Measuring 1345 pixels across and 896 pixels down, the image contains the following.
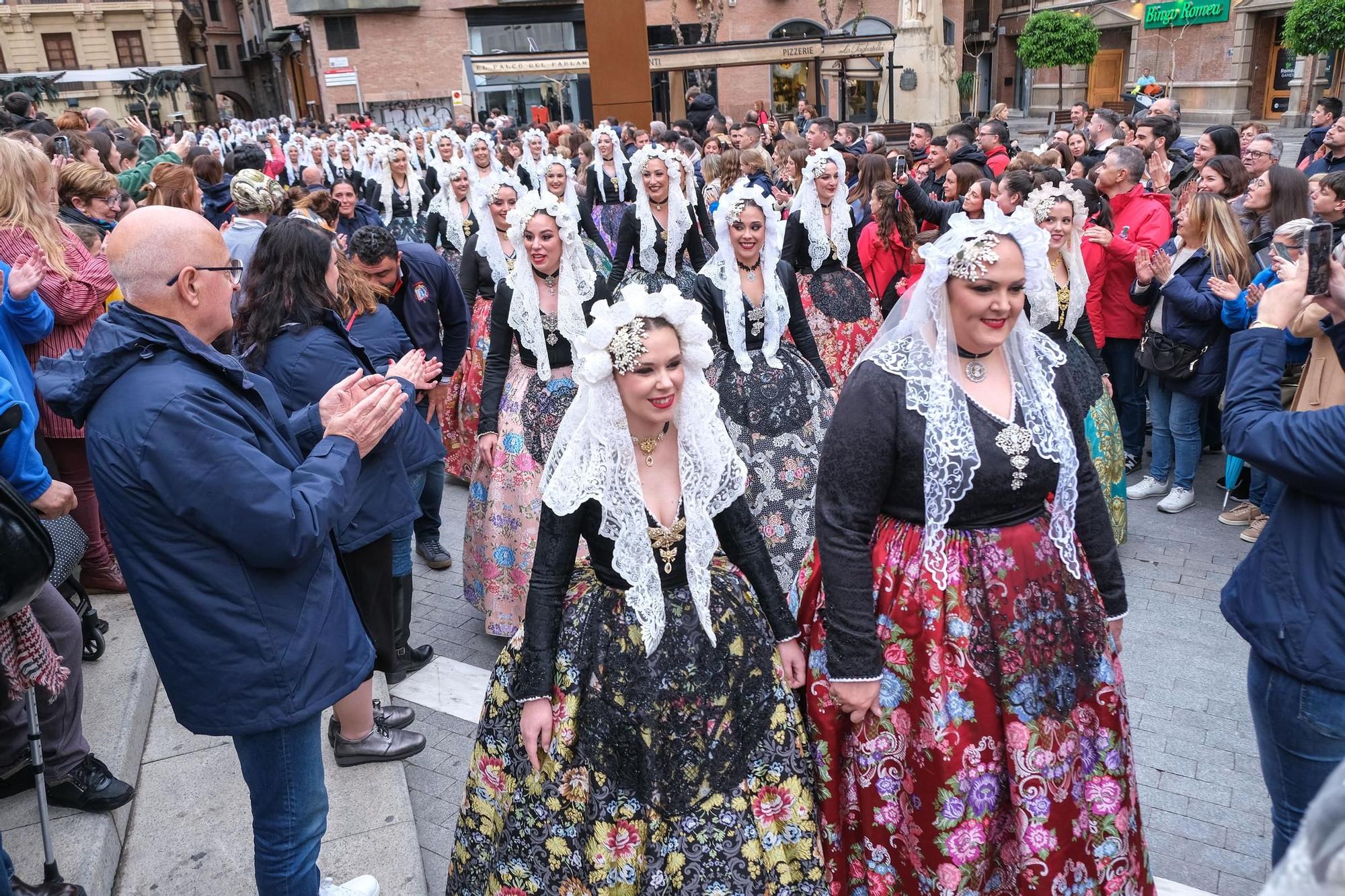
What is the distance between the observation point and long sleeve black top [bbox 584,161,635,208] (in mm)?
10719

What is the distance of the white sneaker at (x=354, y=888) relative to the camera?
311 centimetres

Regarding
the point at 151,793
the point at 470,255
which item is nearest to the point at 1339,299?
the point at 151,793

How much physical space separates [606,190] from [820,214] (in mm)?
4768

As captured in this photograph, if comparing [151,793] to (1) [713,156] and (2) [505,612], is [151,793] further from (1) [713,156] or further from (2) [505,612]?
(1) [713,156]

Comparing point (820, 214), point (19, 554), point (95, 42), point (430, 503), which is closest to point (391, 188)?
point (820, 214)

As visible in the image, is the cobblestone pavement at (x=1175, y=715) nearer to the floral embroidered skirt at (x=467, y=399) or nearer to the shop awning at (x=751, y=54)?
the floral embroidered skirt at (x=467, y=399)

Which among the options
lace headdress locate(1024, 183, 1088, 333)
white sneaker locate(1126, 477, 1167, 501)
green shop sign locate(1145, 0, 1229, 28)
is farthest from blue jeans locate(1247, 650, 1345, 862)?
green shop sign locate(1145, 0, 1229, 28)

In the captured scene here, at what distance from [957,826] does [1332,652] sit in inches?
39.8

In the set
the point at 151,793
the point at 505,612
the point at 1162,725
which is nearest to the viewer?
the point at 151,793

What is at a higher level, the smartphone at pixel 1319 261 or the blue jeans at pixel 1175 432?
the smartphone at pixel 1319 261

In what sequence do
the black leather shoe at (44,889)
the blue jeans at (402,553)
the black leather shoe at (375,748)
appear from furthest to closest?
the blue jeans at (402,553) < the black leather shoe at (375,748) < the black leather shoe at (44,889)

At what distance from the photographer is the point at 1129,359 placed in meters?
6.62

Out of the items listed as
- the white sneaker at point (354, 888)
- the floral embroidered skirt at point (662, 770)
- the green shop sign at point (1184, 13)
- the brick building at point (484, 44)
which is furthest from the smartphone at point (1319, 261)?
the brick building at point (484, 44)

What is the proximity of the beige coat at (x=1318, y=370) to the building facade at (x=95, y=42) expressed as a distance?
5129 centimetres
